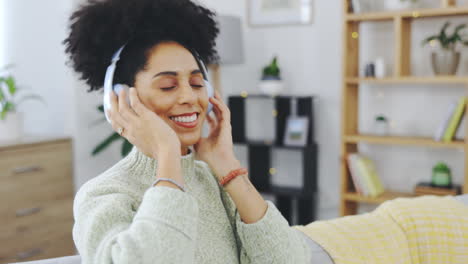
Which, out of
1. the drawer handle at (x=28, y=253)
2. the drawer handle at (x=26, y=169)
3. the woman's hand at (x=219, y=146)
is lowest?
the drawer handle at (x=28, y=253)

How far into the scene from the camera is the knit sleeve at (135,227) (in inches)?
33.9

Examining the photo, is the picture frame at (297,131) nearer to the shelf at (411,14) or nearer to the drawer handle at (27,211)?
the shelf at (411,14)

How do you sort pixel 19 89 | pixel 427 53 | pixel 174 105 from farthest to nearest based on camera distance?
1. pixel 19 89
2. pixel 427 53
3. pixel 174 105

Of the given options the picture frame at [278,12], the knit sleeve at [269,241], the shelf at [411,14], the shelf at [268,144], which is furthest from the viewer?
the picture frame at [278,12]

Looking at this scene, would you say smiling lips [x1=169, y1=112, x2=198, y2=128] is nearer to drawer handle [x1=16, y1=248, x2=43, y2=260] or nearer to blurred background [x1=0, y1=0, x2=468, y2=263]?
blurred background [x1=0, y1=0, x2=468, y2=263]

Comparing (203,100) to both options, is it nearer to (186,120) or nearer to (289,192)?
(186,120)

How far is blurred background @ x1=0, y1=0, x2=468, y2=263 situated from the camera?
301cm

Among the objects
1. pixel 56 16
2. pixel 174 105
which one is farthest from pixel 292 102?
pixel 174 105

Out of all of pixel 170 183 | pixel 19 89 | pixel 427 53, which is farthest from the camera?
pixel 19 89

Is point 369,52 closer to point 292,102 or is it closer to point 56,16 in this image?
point 292,102

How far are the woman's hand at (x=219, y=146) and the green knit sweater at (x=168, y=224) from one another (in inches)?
1.5

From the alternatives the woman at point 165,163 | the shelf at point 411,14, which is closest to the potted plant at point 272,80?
the shelf at point 411,14

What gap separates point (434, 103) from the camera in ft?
10.5

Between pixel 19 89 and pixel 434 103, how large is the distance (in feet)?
8.71
